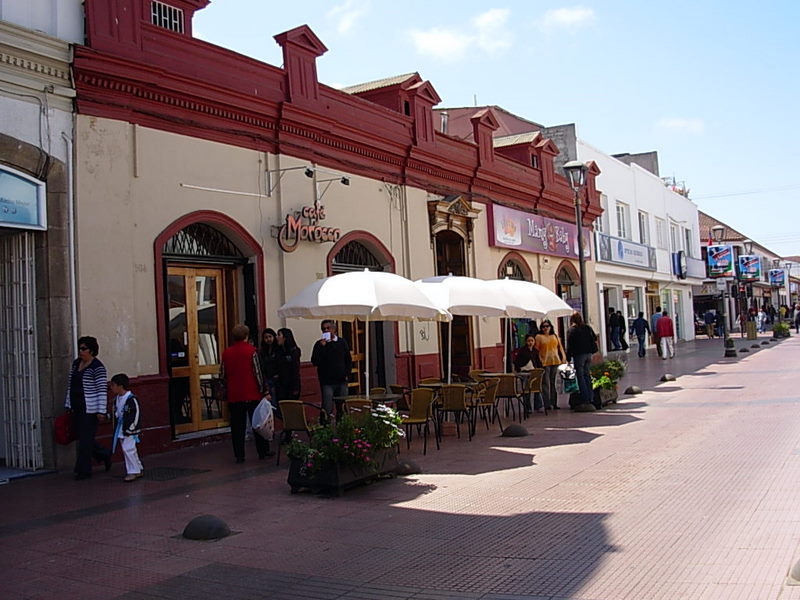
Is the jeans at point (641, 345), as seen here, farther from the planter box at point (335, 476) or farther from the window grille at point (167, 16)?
the planter box at point (335, 476)

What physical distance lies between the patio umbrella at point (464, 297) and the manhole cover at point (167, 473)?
4.62 meters

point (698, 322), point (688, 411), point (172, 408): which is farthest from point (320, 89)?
point (698, 322)

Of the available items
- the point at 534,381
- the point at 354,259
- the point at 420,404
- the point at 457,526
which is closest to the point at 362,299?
the point at 420,404

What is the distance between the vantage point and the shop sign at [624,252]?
29891 millimetres

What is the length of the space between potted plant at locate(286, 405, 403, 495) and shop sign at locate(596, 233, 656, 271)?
2264 centimetres

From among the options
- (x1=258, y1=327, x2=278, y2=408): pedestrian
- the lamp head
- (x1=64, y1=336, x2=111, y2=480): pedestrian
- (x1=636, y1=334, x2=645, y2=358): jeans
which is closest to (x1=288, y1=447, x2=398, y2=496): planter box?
(x1=64, y1=336, x2=111, y2=480): pedestrian

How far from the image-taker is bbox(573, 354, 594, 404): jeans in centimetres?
1462

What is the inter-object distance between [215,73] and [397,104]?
19.2 feet

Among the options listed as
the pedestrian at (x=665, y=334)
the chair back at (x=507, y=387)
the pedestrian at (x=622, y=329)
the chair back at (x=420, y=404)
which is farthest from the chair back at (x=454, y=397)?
the pedestrian at (x=622, y=329)

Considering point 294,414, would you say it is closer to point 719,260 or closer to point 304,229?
point 304,229

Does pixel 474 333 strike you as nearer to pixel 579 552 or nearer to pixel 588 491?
pixel 588 491

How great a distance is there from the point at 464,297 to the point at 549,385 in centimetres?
346

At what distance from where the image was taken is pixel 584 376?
14656 mm

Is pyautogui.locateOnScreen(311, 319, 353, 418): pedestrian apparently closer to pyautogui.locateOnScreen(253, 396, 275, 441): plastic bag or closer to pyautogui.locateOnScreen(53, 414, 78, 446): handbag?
pyautogui.locateOnScreen(253, 396, 275, 441): plastic bag
